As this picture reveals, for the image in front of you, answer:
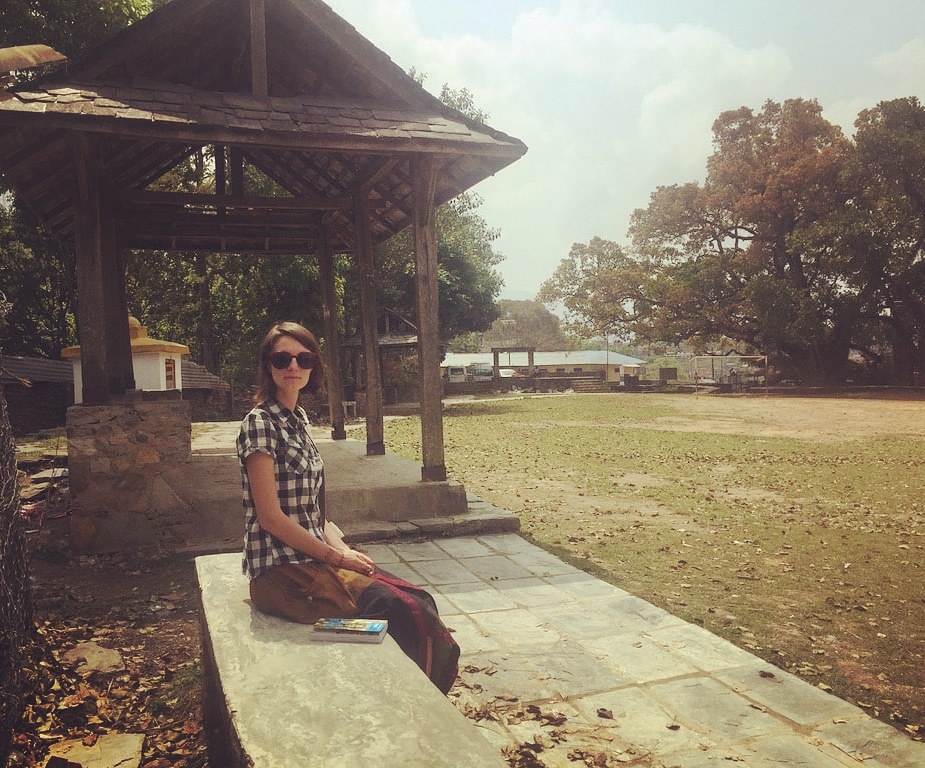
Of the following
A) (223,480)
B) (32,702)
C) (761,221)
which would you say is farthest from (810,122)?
(32,702)

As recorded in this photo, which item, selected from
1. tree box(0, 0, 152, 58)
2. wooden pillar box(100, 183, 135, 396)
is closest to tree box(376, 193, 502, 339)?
tree box(0, 0, 152, 58)

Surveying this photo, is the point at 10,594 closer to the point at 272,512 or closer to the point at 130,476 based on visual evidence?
the point at 272,512

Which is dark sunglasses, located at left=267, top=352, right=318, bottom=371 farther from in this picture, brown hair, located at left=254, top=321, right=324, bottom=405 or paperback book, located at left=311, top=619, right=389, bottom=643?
paperback book, located at left=311, top=619, right=389, bottom=643

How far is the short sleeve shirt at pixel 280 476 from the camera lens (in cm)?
288

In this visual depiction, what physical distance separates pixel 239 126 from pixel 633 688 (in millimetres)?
5120

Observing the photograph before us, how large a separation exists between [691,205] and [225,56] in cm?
3809

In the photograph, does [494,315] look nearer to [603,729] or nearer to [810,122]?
[810,122]

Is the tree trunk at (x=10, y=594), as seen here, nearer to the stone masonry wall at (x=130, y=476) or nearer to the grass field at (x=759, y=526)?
the stone masonry wall at (x=130, y=476)

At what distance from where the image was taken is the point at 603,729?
320cm

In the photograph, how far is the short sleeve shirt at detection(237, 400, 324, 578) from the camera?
288cm

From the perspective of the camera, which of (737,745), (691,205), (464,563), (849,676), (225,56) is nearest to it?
(737,745)

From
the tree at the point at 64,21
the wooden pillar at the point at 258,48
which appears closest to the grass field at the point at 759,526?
the wooden pillar at the point at 258,48

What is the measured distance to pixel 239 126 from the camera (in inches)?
232

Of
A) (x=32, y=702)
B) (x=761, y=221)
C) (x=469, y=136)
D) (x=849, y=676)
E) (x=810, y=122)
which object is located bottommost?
(x=849, y=676)
